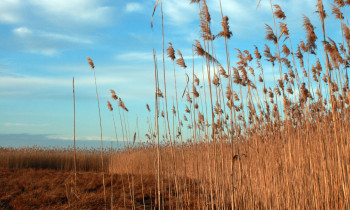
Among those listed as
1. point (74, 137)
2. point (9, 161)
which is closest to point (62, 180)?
point (9, 161)

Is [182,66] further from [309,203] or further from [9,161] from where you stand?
[9,161]

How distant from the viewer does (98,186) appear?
627 centimetres

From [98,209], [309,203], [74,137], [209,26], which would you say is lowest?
[98,209]

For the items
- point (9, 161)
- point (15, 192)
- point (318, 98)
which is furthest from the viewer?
point (9, 161)

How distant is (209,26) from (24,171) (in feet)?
23.4

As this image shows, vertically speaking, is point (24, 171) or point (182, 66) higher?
point (182, 66)

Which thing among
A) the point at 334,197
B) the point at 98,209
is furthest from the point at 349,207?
the point at 98,209

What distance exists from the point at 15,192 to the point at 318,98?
18.7 feet

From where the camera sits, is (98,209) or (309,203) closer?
(309,203)

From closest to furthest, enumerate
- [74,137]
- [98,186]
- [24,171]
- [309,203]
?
[74,137] < [309,203] < [98,186] < [24,171]

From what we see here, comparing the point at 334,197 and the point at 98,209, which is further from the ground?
the point at 334,197

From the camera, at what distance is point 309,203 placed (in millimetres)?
3357

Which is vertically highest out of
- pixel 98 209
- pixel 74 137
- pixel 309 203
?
pixel 74 137

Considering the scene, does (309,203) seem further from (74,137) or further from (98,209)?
(98,209)
